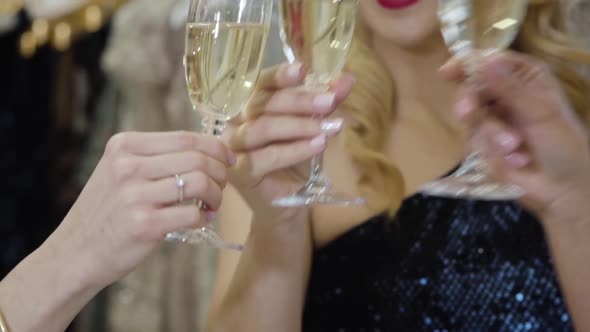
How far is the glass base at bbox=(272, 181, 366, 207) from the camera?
1.06m

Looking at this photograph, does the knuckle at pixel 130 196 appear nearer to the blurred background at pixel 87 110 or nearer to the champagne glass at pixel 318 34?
the champagne glass at pixel 318 34

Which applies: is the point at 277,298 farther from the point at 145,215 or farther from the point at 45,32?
the point at 45,32

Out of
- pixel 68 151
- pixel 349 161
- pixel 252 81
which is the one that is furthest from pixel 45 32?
pixel 252 81

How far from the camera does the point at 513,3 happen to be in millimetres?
991

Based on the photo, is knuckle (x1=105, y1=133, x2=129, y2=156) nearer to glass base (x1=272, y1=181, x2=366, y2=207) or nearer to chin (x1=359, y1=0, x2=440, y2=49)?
glass base (x1=272, y1=181, x2=366, y2=207)

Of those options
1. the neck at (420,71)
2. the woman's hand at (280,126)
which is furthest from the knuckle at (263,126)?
the neck at (420,71)

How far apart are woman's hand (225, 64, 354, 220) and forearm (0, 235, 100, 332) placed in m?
0.23

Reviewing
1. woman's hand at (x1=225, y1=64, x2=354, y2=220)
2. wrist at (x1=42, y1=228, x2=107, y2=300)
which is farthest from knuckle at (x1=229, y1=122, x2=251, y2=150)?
wrist at (x1=42, y1=228, x2=107, y2=300)

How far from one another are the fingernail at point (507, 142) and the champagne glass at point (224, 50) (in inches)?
11.0

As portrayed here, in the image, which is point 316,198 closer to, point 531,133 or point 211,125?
point 211,125

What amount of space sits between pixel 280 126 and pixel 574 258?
0.40 m

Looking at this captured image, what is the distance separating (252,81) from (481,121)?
27 cm

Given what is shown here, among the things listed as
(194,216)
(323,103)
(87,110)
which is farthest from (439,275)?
(87,110)

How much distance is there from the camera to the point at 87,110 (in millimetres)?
2236
